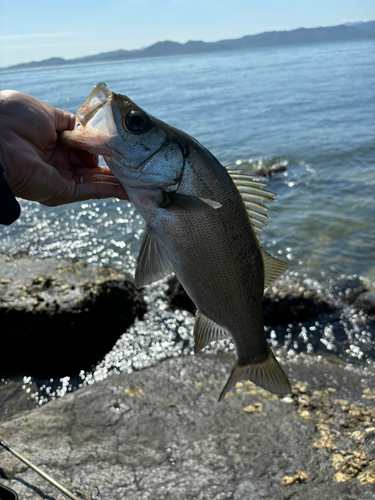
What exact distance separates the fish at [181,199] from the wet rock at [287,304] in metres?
5.21

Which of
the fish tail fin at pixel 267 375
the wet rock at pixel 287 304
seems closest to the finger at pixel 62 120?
the fish tail fin at pixel 267 375

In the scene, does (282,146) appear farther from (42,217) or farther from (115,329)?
(115,329)

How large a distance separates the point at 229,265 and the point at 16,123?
70.5 inches

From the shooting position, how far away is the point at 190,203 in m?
2.45

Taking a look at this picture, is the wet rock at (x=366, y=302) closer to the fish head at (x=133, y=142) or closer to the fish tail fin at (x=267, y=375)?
the fish tail fin at (x=267, y=375)

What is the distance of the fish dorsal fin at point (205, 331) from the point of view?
115 inches

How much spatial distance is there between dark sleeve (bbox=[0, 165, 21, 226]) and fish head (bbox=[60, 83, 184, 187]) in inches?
26.9

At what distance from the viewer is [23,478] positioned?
4043 mm

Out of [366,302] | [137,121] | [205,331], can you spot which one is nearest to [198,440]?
[205,331]

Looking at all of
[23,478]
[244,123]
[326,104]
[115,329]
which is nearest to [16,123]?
[23,478]

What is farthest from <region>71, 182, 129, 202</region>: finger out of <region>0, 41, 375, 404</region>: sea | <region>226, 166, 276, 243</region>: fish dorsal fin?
<region>0, 41, 375, 404</region>: sea

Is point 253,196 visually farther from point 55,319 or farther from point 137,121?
point 55,319

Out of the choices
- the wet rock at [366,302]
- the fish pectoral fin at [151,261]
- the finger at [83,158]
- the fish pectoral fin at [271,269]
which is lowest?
the wet rock at [366,302]

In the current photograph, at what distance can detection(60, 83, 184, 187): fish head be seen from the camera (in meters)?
2.51
